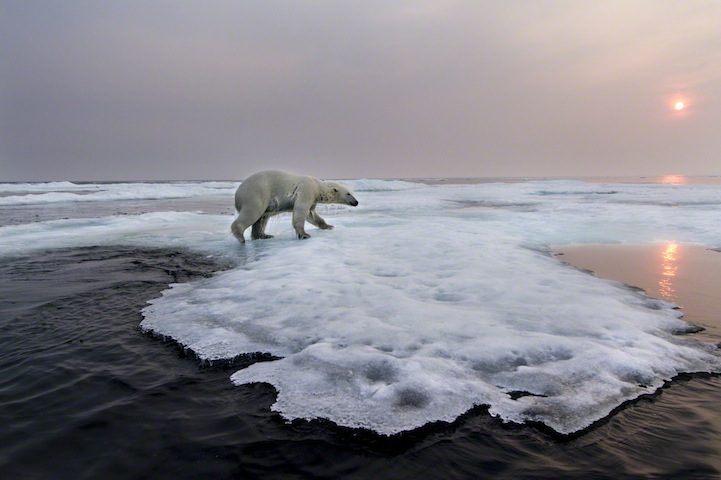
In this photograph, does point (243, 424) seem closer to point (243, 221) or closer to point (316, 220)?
point (243, 221)

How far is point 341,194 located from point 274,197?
6.96 ft

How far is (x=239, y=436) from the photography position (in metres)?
2.36

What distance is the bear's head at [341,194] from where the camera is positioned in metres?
11.0

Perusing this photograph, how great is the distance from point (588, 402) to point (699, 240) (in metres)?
10.5

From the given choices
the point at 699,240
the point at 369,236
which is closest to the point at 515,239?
the point at 369,236

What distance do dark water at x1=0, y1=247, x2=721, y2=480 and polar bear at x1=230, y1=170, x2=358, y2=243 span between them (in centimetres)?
625

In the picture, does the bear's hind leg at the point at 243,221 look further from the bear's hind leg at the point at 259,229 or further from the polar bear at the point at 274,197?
the bear's hind leg at the point at 259,229

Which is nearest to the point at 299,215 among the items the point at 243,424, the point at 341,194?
the point at 341,194

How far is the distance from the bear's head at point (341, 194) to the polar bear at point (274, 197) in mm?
29

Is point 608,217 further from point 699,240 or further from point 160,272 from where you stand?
point 160,272

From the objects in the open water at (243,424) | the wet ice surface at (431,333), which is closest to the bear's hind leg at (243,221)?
the wet ice surface at (431,333)

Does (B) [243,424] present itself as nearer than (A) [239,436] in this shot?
No

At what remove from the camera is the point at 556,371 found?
3141 mm

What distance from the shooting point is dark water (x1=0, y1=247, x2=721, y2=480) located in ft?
6.84
